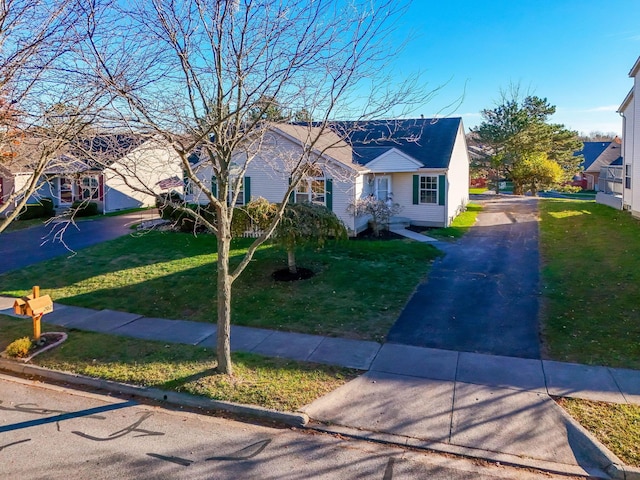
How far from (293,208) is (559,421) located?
797cm

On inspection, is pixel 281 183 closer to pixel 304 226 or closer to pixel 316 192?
pixel 316 192

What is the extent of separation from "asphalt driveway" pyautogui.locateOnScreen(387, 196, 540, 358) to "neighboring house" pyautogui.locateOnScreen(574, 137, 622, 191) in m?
39.1

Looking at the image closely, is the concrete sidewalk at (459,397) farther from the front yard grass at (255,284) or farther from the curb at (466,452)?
the front yard grass at (255,284)

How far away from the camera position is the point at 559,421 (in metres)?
5.48

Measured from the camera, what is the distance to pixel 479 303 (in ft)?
33.4

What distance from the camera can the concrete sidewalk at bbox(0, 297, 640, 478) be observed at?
5031mm

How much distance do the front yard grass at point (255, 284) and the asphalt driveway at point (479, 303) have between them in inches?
20.2

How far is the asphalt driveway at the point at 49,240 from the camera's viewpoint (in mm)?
15641

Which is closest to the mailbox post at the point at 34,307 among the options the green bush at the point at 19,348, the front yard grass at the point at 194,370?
the green bush at the point at 19,348

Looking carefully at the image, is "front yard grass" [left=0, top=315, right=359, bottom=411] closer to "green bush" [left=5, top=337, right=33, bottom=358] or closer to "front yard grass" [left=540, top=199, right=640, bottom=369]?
"green bush" [left=5, top=337, right=33, bottom=358]

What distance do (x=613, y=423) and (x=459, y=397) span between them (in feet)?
5.64

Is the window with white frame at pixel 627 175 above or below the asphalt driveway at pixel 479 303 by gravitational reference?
above

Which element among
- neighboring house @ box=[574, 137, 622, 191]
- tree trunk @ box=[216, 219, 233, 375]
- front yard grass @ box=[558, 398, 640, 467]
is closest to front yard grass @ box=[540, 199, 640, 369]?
front yard grass @ box=[558, 398, 640, 467]

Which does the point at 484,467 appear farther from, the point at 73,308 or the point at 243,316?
the point at 73,308
